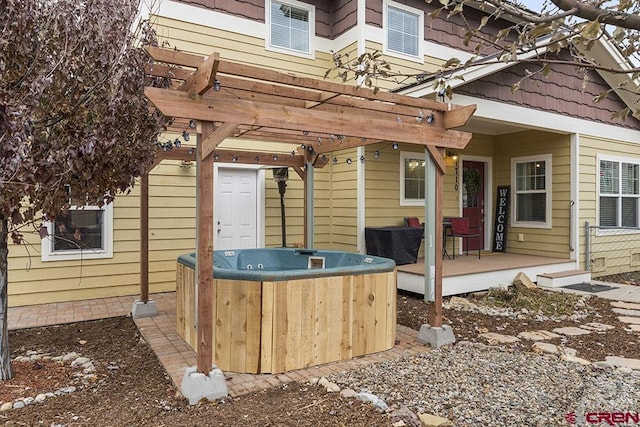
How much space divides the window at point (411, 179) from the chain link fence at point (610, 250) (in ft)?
10.00

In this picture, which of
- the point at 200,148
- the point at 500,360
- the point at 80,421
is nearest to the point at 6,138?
the point at 200,148

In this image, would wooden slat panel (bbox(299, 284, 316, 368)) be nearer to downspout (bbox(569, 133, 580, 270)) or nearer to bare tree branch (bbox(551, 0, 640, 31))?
bare tree branch (bbox(551, 0, 640, 31))

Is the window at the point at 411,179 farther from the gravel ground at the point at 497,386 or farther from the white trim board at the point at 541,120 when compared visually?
the gravel ground at the point at 497,386

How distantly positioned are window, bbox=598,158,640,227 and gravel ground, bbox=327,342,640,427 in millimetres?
5838

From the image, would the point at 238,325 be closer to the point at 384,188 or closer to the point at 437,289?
the point at 437,289

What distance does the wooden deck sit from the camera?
235 inches

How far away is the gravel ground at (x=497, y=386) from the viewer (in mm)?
2654

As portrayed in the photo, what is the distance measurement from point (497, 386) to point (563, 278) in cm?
474

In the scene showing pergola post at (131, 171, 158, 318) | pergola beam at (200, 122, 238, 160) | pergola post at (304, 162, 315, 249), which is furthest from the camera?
pergola post at (304, 162, 315, 249)

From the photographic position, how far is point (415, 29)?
24.7 feet

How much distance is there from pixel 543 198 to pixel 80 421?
799cm

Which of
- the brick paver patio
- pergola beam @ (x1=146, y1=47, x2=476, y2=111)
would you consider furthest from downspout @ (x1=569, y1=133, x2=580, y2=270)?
pergola beam @ (x1=146, y1=47, x2=476, y2=111)

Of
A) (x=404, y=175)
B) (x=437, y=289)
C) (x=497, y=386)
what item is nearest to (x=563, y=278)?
(x=404, y=175)

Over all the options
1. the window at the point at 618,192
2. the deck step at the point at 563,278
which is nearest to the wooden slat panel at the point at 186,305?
the deck step at the point at 563,278
